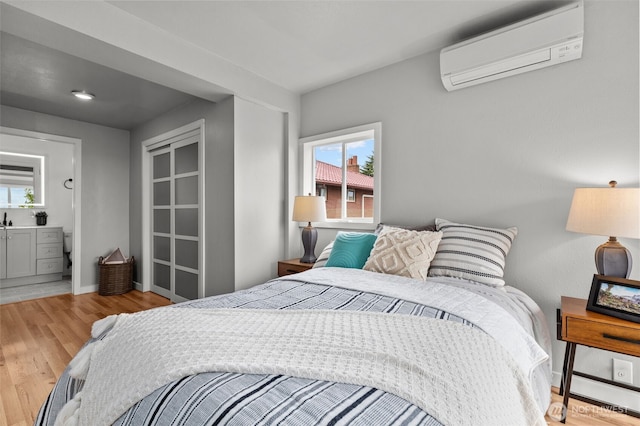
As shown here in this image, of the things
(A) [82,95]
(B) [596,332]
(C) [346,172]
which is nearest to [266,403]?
(B) [596,332]

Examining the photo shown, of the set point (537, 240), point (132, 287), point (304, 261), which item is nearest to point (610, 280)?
point (537, 240)

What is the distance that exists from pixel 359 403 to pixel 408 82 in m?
2.65

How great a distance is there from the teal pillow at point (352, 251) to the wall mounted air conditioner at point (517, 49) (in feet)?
4.57

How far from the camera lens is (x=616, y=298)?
5.15 feet

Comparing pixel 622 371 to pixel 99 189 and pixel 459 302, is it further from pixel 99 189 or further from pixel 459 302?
pixel 99 189

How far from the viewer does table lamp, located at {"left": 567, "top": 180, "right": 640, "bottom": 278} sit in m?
1.56

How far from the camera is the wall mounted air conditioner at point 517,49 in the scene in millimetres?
1854

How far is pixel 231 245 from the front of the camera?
2.96m

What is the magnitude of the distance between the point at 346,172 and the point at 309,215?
683 millimetres

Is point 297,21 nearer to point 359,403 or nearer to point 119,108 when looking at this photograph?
point 359,403

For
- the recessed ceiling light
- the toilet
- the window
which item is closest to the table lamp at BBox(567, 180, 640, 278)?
the window

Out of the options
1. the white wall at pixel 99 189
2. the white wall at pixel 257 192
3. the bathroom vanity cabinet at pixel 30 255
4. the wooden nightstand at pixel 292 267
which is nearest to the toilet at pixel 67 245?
the bathroom vanity cabinet at pixel 30 255

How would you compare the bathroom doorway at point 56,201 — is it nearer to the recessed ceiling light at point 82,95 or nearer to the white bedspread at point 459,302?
the recessed ceiling light at point 82,95

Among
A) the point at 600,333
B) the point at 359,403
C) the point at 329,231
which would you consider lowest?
the point at 600,333
